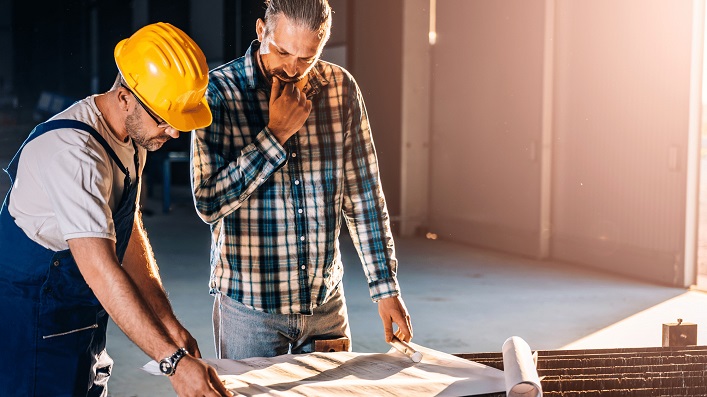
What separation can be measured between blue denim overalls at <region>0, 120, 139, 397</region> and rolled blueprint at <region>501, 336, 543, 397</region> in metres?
0.93

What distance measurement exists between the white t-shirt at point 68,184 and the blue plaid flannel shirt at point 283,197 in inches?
12.6

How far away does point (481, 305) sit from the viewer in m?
6.90

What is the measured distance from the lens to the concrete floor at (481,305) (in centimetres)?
579

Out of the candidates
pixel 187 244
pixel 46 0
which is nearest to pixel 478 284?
pixel 187 244

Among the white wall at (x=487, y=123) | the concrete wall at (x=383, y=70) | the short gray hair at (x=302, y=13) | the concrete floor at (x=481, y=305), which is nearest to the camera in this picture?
the short gray hair at (x=302, y=13)

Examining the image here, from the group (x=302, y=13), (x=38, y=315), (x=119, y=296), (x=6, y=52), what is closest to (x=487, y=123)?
(x=302, y=13)

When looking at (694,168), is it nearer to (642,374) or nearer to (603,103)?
(603,103)

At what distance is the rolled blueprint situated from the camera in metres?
1.70

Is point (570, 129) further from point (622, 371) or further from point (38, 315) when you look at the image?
point (38, 315)

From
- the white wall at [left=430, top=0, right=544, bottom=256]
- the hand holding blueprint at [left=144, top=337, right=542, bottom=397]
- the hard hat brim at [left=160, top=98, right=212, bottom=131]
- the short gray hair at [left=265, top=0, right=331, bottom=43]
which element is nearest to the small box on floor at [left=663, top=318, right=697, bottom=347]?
the hand holding blueprint at [left=144, top=337, right=542, bottom=397]

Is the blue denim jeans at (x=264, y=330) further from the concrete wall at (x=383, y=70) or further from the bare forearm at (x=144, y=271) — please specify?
the concrete wall at (x=383, y=70)

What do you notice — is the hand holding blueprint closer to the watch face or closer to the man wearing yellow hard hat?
the watch face

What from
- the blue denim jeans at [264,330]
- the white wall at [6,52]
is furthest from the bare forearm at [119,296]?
the white wall at [6,52]

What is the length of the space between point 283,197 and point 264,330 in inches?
13.6
